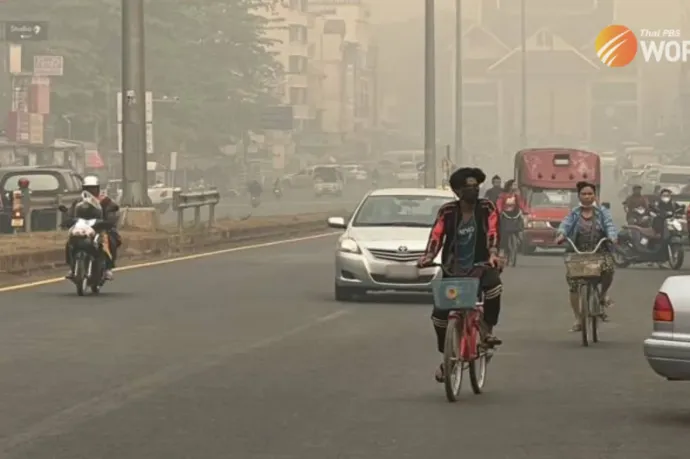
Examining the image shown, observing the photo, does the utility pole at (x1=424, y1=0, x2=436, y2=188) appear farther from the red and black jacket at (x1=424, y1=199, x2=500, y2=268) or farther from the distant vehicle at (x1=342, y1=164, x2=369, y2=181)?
the distant vehicle at (x1=342, y1=164, x2=369, y2=181)

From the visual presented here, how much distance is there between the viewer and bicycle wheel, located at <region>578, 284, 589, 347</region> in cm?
2047

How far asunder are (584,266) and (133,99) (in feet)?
73.5

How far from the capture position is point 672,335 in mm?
13484

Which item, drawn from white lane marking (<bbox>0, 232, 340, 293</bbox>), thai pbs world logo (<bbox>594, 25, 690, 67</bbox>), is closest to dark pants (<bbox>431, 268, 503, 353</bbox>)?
white lane marking (<bbox>0, 232, 340, 293</bbox>)

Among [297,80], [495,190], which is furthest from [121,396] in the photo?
[297,80]

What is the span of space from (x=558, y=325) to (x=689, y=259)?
2212cm

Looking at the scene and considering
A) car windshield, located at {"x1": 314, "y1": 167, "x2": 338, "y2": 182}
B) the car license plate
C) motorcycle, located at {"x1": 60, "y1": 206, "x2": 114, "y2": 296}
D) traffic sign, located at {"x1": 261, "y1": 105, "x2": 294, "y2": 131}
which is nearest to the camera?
the car license plate

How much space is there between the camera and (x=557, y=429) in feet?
43.3

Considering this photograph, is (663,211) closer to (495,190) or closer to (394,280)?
(495,190)

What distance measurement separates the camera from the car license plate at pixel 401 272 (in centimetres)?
2644

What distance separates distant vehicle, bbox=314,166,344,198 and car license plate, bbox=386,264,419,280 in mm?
86827

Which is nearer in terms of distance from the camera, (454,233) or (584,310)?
(454,233)

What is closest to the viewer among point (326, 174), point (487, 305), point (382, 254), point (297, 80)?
point (487, 305)

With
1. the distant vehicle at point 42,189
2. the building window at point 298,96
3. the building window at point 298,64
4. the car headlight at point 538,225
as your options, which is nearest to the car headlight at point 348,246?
the car headlight at point 538,225
